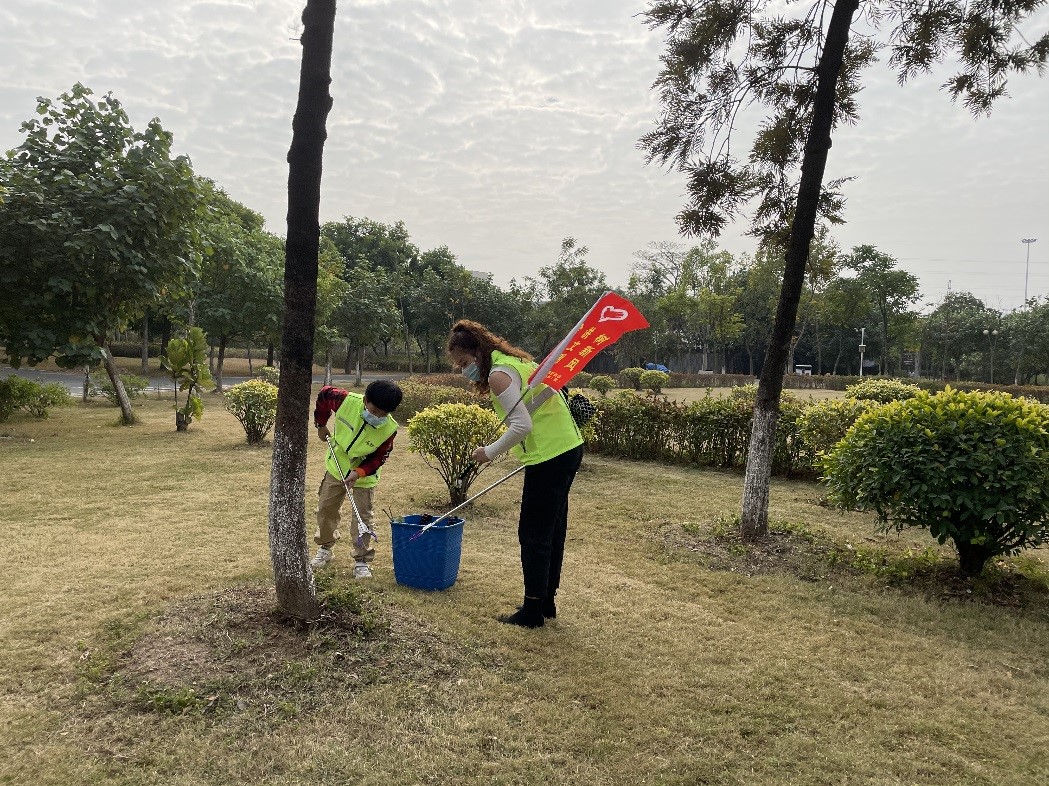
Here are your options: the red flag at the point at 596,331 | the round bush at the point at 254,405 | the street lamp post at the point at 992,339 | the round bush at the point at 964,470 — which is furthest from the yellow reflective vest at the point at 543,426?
the street lamp post at the point at 992,339

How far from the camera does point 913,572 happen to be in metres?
5.04

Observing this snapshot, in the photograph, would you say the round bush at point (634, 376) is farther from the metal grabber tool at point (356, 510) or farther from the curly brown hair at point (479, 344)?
the curly brown hair at point (479, 344)

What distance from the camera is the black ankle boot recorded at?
3.82m

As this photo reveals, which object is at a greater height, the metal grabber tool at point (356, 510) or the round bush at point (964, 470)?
the round bush at point (964, 470)

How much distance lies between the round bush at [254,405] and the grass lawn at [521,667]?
461 centimetres

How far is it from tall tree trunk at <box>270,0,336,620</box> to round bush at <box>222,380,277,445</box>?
7428 mm

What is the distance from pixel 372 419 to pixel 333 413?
0.53 m

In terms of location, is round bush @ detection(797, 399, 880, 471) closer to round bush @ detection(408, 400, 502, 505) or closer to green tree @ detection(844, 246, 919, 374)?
round bush @ detection(408, 400, 502, 505)

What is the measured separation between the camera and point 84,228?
1042 centimetres

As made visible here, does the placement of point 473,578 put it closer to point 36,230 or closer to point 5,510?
point 5,510

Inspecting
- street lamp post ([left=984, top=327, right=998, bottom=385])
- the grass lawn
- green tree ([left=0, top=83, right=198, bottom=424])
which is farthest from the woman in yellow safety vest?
street lamp post ([left=984, top=327, right=998, bottom=385])

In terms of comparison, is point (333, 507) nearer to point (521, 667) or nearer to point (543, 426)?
point (543, 426)

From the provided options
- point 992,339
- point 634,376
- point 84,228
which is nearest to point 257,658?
point 84,228

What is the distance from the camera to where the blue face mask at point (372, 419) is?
4.40 m
